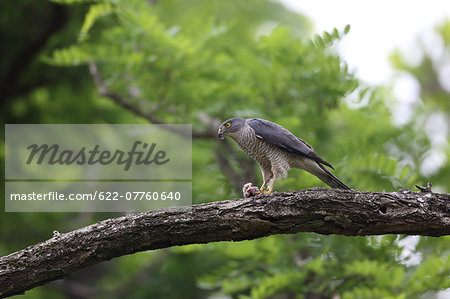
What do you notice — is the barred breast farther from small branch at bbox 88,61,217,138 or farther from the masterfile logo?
the masterfile logo

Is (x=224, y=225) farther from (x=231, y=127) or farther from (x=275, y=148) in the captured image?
(x=231, y=127)

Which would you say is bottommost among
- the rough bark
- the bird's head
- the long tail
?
the rough bark

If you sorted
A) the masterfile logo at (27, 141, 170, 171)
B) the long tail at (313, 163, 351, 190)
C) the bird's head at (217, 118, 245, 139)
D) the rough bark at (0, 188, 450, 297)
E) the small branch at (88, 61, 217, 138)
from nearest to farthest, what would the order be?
the rough bark at (0, 188, 450, 297) → the long tail at (313, 163, 351, 190) → the bird's head at (217, 118, 245, 139) → the small branch at (88, 61, 217, 138) → the masterfile logo at (27, 141, 170, 171)

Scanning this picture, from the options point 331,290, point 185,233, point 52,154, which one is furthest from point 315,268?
point 52,154

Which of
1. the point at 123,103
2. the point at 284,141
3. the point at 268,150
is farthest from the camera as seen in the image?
the point at 123,103

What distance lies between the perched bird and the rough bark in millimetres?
769

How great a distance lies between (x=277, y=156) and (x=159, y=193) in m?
4.05

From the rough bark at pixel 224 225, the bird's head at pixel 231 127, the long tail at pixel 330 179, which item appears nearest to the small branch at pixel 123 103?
the bird's head at pixel 231 127

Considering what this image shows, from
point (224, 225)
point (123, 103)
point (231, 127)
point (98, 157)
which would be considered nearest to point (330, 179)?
point (231, 127)

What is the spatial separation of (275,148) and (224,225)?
4.13 feet

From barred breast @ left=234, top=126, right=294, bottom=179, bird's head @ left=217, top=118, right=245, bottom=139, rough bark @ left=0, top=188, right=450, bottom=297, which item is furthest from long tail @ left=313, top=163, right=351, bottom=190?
bird's head @ left=217, top=118, right=245, bottom=139

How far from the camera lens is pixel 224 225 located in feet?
13.4

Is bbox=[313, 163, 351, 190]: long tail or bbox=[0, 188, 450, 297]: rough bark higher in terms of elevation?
bbox=[313, 163, 351, 190]: long tail

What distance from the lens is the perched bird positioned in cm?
495
